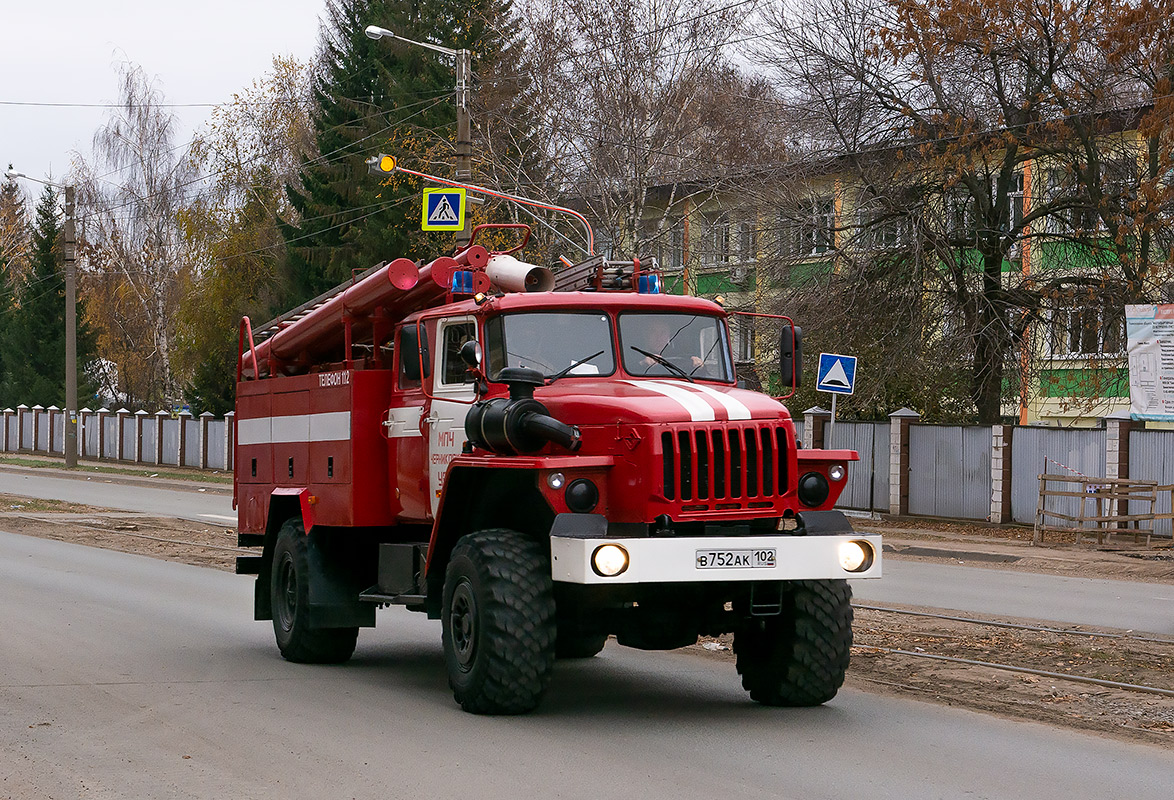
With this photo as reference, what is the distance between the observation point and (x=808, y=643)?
8.58m

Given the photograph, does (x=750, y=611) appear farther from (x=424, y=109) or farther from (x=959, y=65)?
(x=424, y=109)

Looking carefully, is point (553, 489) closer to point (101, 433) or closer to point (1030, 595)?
point (1030, 595)

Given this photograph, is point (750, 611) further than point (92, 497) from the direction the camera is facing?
No

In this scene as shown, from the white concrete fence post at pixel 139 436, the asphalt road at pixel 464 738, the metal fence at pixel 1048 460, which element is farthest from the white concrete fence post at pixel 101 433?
the asphalt road at pixel 464 738

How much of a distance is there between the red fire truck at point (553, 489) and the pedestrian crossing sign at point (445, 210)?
485 inches

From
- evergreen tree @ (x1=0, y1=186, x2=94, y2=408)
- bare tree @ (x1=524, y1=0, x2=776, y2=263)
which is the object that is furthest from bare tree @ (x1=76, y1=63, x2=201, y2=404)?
bare tree @ (x1=524, y1=0, x2=776, y2=263)

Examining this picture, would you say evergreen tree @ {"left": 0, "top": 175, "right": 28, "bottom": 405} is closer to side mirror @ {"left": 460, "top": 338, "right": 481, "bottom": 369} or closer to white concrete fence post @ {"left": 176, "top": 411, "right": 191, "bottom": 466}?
white concrete fence post @ {"left": 176, "top": 411, "right": 191, "bottom": 466}

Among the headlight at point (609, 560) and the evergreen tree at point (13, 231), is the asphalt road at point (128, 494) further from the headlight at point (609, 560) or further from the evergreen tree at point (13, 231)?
the evergreen tree at point (13, 231)

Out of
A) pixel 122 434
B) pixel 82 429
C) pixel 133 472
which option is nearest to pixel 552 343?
pixel 133 472

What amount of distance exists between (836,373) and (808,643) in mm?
16503

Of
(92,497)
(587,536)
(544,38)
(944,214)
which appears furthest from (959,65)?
(587,536)

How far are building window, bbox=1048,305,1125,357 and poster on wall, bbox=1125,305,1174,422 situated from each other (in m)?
7.67

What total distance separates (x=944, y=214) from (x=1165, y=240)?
447 centimetres

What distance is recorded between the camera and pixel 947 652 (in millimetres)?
11203
